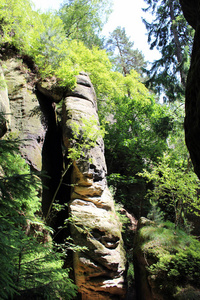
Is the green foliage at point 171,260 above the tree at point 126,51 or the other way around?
the other way around

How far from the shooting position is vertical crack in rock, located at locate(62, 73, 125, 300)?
6102mm

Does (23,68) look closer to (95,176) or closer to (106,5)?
(95,176)

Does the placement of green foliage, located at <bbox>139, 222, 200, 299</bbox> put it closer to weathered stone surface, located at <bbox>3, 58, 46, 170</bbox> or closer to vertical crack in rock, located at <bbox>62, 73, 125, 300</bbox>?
vertical crack in rock, located at <bbox>62, 73, 125, 300</bbox>

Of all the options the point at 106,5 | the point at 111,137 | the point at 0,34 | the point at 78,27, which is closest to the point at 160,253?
the point at 111,137

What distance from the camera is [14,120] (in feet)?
25.1

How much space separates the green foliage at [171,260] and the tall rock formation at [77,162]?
1.08 metres

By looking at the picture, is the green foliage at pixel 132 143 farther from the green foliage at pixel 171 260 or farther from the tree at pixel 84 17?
the tree at pixel 84 17

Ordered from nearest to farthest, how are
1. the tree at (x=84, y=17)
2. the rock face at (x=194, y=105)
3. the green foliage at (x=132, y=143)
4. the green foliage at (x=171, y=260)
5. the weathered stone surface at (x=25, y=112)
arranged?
the rock face at (x=194, y=105) → the green foliage at (x=171, y=260) → the weathered stone surface at (x=25, y=112) → the green foliage at (x=132, y=143) → the tree at (x=84, y=17)

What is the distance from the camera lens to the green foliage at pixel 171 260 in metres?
5.27

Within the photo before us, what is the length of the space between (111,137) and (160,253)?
28.8ft

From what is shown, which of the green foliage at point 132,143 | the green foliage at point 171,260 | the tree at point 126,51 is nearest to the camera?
the green foliage at point 171,260

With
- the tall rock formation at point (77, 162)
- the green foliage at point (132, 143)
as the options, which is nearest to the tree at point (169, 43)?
the green foliage at point (132, 143)

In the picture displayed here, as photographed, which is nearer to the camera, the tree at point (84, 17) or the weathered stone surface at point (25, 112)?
the weathered stone surface at point (25, 112)

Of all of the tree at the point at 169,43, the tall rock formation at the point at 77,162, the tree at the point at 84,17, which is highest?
the tree at the point at 84,17
